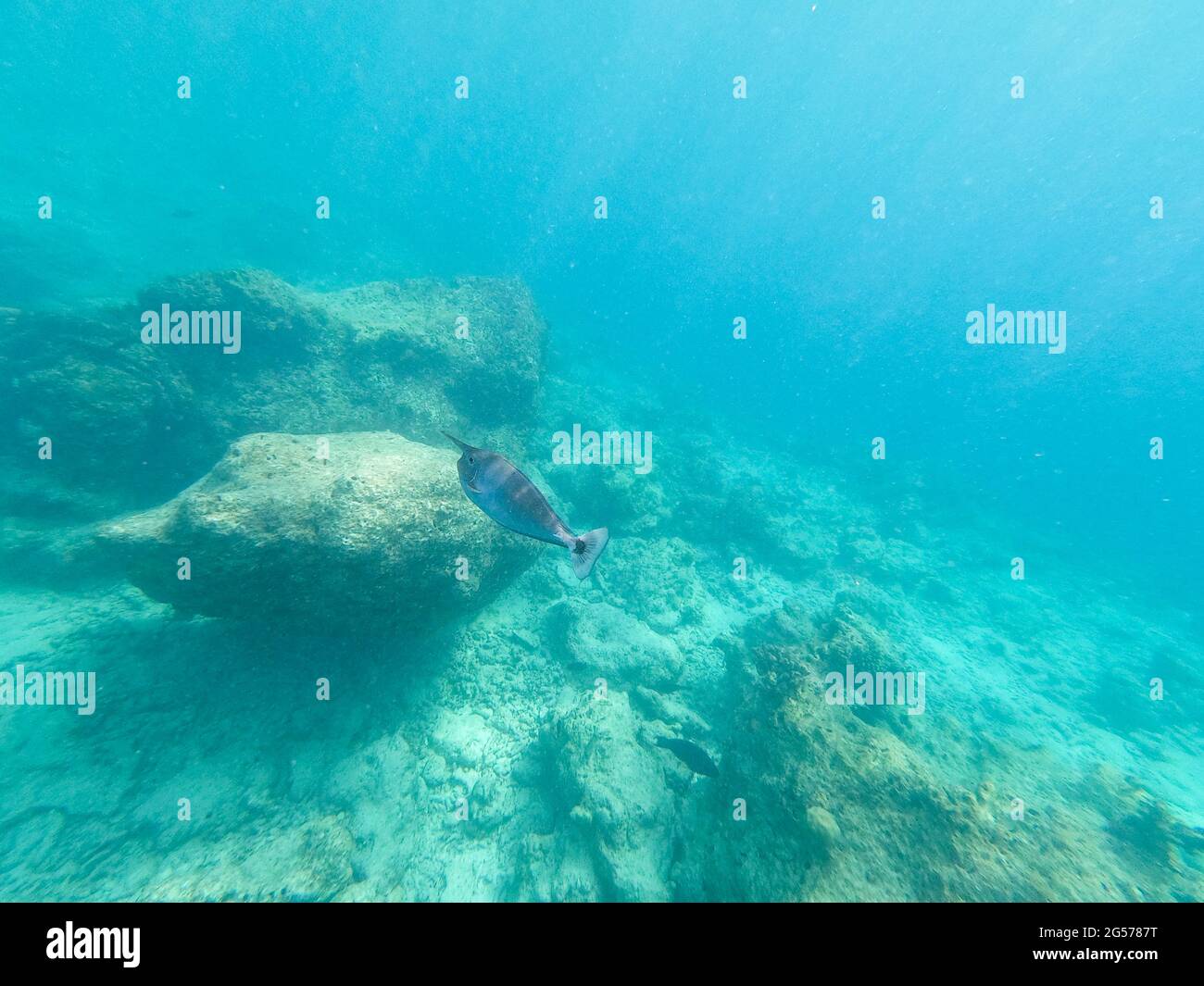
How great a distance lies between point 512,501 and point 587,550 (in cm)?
49

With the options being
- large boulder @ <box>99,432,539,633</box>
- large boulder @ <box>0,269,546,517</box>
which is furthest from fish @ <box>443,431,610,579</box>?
large boulder @ <box>0,269,546,517</box>

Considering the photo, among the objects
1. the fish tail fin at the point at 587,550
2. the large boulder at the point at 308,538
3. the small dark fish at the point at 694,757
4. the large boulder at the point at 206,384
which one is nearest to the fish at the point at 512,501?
the fish tail fin at the point at 587,550

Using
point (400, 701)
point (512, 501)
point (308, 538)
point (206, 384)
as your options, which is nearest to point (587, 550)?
point (512, 501)

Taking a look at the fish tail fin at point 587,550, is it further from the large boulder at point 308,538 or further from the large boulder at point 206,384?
the large boulder at point 206,384

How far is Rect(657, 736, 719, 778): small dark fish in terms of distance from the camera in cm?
574

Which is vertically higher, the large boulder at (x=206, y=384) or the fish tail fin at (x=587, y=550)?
the large boulder at (x=206, y=384)

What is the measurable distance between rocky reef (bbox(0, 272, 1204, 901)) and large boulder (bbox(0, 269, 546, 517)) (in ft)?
0.19

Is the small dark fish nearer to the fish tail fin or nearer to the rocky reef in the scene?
the rocky reef

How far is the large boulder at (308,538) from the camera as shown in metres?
4.79

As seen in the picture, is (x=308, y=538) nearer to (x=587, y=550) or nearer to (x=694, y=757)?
(x=587, y=550)

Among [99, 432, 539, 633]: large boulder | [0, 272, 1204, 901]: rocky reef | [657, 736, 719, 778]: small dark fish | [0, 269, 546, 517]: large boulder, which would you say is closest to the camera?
[0, 272, 1204, 901]: rocky reef

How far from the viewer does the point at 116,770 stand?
16.3ft

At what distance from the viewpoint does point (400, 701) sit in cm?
657

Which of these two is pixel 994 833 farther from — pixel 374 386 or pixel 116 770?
pixel 374 386
